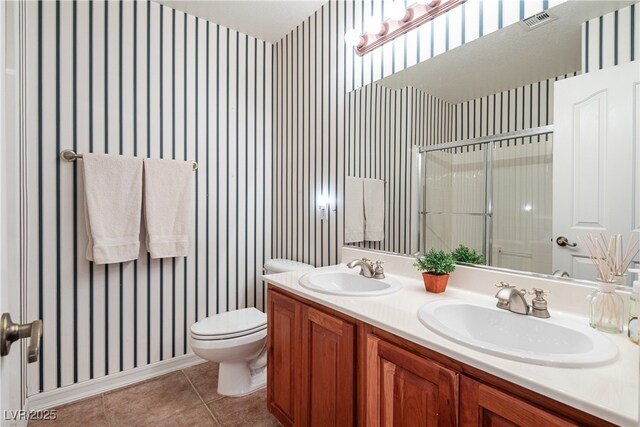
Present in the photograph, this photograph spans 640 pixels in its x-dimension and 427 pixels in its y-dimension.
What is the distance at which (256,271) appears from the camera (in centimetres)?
270

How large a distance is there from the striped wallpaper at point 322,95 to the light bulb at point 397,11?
0.32 ft

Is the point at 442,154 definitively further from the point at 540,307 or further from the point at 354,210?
the point at 540,307

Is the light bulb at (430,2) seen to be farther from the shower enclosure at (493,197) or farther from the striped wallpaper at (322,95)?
the shower enclosure at (493,197)

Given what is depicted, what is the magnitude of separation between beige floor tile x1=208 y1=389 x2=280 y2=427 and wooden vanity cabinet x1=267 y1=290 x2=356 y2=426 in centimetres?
18

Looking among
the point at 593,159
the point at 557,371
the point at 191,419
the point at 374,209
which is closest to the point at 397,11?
the point at 374,209

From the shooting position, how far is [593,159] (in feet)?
3.64

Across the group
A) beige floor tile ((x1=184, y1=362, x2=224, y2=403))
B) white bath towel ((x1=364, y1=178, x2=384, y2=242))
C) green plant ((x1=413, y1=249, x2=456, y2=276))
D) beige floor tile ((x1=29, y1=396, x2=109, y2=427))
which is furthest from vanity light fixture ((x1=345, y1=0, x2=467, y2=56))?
beige floor tile ((x1=29, y1=396, x2=109, y2=427))

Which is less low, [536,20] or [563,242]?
[536,20]

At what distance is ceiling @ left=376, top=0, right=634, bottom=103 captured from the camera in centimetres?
118

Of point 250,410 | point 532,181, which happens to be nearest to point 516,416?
point 532,181

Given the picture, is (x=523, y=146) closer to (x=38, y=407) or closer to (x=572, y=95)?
(x=572, y=95)

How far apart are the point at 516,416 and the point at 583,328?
1.39ft

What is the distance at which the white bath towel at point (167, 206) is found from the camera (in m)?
2.12

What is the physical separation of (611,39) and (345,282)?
145 centimetres
